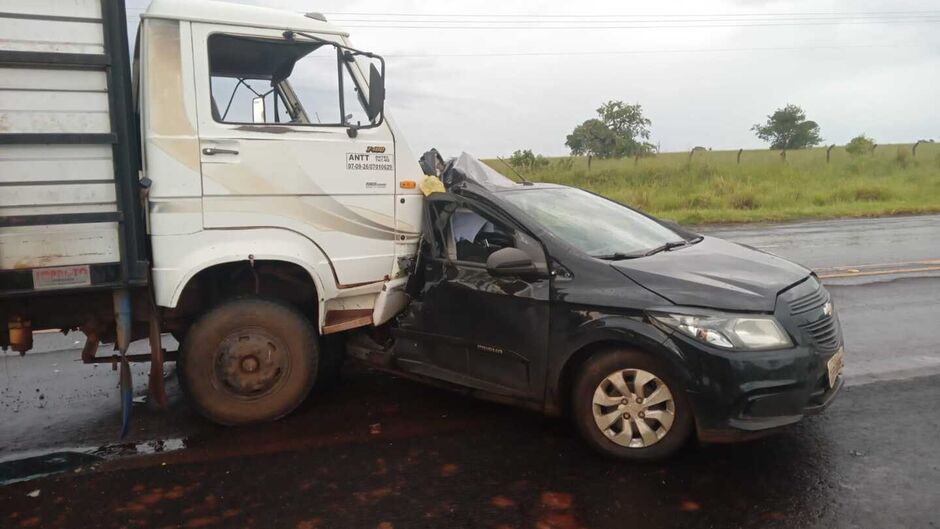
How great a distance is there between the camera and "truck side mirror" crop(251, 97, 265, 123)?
489 cm

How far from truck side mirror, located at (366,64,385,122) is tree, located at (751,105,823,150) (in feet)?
218

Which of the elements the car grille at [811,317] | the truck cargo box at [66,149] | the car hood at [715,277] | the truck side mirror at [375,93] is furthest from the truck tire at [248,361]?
the car grille at [811,317]

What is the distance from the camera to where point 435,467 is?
386cm

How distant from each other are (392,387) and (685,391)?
248 cm

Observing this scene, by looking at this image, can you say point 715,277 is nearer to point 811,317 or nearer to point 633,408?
point 811,317

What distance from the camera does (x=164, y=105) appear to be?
4.28 meters

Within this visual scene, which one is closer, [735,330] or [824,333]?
[735,330]

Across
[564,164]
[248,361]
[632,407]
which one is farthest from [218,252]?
[564,164]

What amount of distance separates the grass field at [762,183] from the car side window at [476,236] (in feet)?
45.7

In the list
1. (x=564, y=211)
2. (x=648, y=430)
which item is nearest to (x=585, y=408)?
(x=648, y=430)

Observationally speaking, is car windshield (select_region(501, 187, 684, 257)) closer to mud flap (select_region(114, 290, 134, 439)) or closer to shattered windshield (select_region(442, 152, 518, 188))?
shattered windshield (select_region(442, 152, 518, 188))

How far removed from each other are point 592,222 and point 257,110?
2.50 meters

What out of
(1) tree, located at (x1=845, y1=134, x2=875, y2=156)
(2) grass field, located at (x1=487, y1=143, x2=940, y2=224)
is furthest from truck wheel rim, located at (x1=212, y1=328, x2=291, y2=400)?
(1) tree, located at (x1=845, y1=134, x2=875, y2=156)

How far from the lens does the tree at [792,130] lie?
64.1 m
